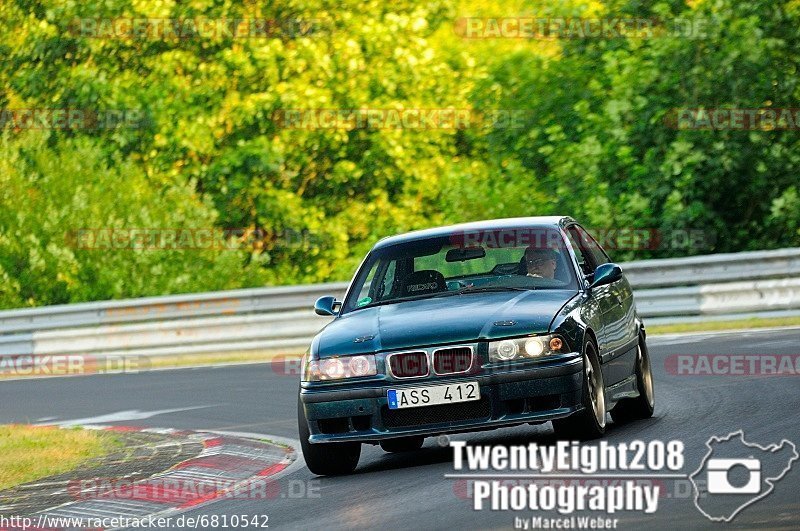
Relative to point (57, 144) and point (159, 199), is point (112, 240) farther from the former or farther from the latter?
point (57, 144)

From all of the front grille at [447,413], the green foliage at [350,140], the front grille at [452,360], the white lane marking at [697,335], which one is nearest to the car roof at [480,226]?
the front grille at [452,360]

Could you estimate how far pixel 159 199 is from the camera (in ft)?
94.6

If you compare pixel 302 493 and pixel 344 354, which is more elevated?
pixel 344 354

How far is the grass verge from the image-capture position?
38.4 ft

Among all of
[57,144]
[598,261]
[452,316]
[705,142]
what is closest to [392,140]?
[57,144]

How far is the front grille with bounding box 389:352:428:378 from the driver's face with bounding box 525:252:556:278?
60.8 inches

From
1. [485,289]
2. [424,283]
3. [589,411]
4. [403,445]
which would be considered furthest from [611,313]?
[403,445]

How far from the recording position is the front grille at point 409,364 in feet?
33.0

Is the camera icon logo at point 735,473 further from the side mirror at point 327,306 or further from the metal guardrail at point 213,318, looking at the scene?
the metal guardrail at point 213,318

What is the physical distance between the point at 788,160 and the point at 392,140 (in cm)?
921

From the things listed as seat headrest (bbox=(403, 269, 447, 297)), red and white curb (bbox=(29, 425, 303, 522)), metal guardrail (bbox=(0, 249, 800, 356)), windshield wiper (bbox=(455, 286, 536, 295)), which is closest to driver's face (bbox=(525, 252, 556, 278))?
windshield wiper (bbox=(455, 286, 536, 295))

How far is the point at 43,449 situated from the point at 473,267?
3.74 metres

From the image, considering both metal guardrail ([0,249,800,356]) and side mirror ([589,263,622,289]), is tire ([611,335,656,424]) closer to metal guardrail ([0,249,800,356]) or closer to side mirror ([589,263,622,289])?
side mirror ([589,263,622,289])

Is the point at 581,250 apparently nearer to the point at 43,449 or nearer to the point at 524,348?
the point at 524,348
